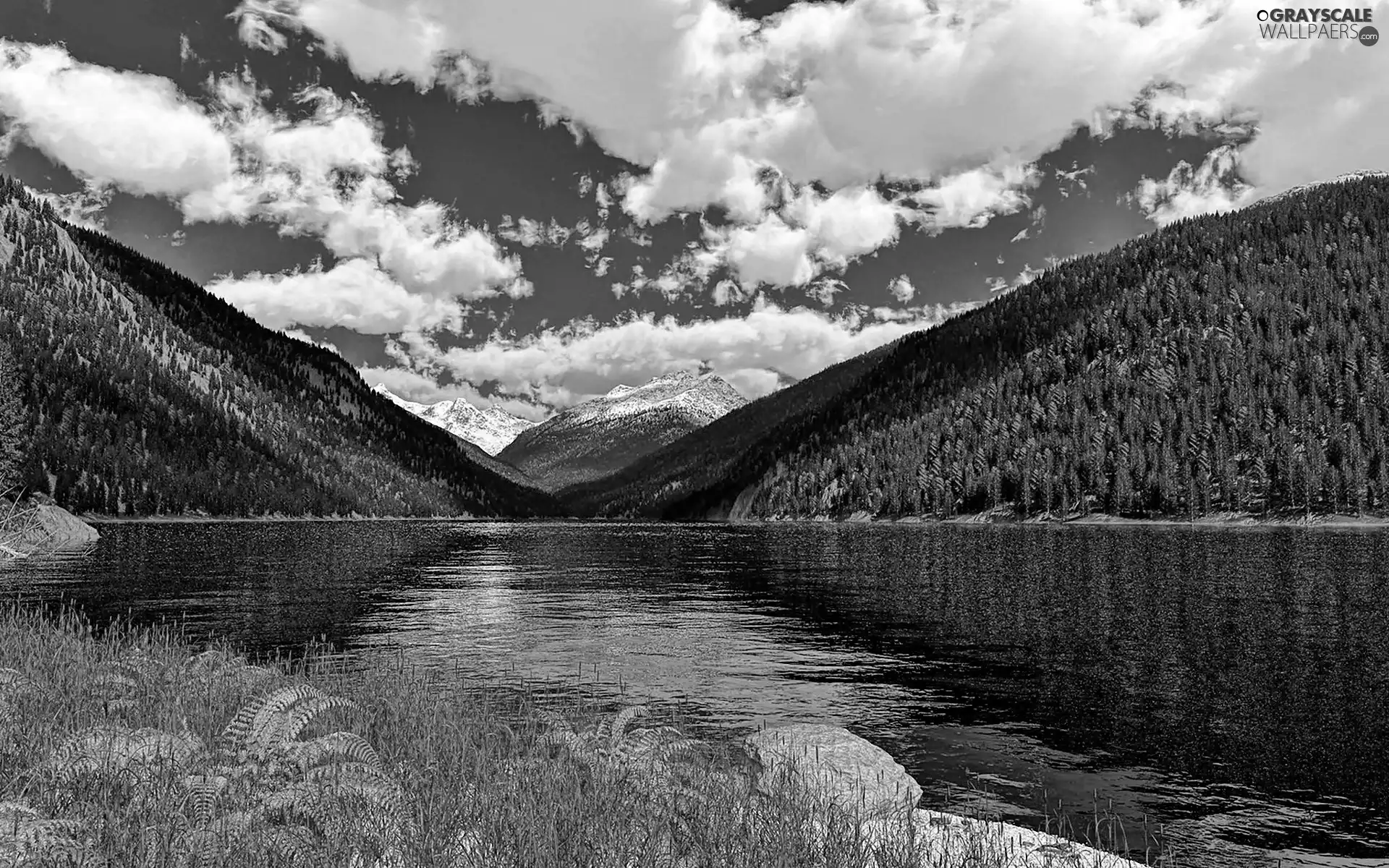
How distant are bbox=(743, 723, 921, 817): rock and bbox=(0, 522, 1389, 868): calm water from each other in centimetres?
151

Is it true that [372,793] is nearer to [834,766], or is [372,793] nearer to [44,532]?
[834,766]

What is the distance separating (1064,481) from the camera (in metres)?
198

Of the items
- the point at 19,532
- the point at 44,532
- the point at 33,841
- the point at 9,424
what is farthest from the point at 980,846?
the point at 9,424

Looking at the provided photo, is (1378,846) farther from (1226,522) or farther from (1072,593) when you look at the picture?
A: (1226,522)

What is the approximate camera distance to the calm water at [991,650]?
16438 millimetres

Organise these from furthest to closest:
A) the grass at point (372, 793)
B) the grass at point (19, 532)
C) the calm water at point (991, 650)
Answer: the grass at point (19, 532) → the calm water at point (991, 650) → the grass at point (372, 793)

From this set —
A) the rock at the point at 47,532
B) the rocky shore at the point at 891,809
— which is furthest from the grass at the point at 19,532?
the rocky shore at the point at 891,809

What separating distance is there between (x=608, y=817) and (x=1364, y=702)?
23.4m

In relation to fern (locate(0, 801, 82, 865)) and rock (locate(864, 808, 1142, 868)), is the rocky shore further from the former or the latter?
fern (locate(0, 801, 82, 865))

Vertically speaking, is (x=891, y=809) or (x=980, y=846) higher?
(x=980, y=846)

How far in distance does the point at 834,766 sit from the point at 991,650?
1997 cm

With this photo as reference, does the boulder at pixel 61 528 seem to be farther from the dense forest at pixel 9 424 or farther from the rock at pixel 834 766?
the rock at pixel 834 766

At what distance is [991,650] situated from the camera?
32.0 meters

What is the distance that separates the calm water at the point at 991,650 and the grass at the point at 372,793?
6.61 metres
